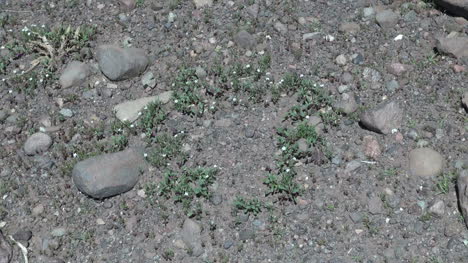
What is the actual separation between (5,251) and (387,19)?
181 inches

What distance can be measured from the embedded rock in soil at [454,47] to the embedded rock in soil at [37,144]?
4.15m

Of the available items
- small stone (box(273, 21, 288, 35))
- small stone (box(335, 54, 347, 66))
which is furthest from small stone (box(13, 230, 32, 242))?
small stone (box(335, 54, 347, 66))

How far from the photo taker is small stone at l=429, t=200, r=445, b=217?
622 cm

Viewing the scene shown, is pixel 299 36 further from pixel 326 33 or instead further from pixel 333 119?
pixel 333 119

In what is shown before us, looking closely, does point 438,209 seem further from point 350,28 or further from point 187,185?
point 350,28

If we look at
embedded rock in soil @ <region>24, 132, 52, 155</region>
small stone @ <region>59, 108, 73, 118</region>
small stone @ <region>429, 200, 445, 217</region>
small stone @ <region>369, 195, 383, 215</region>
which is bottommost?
embedded rock in soil @ <region>24, 132, 52, 155</region>

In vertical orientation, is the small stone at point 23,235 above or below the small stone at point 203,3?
below

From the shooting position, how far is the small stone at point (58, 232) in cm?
645

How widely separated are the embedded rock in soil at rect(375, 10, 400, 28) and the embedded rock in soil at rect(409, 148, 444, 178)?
1.73 m

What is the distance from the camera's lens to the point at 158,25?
316 inches

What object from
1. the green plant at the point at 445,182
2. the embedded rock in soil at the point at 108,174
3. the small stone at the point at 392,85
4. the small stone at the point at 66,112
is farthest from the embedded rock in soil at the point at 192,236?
the small stone at the point at 392,85

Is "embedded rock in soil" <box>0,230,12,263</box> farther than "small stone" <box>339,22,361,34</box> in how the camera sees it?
No

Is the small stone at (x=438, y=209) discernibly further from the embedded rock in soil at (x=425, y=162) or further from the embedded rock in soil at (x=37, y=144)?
the embedded rock in soil at (x=37, y=144)

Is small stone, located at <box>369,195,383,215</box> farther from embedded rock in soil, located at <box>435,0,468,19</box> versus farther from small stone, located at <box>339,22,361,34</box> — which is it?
embedded rock in soil, located at <box>435,0,468,19</box>
